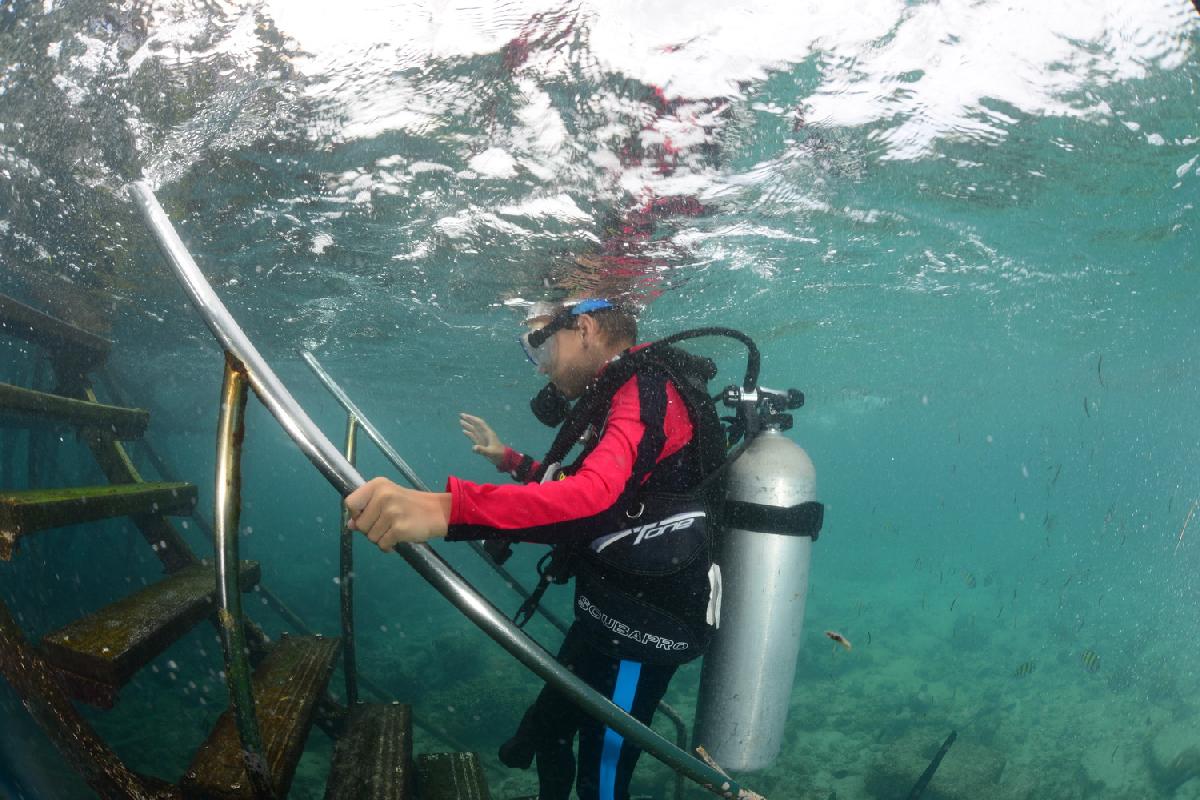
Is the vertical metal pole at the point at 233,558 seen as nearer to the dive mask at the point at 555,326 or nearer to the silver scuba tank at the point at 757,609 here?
the dive mask at the point at 555,326

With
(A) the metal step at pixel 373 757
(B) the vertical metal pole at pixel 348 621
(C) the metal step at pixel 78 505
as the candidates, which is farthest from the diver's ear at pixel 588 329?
(C) the metal step at pixel 78 505

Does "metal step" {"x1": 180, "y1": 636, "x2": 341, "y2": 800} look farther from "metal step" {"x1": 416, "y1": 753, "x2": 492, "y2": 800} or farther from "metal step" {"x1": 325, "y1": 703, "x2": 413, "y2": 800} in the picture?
"metal step" {"x1": 416, "y1": 753, "x2": 492, "y2": 800}

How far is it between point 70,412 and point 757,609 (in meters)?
4.99

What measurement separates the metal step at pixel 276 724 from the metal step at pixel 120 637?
47cm

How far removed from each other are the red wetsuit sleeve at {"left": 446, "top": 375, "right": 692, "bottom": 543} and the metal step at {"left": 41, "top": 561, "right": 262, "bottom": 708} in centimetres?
100

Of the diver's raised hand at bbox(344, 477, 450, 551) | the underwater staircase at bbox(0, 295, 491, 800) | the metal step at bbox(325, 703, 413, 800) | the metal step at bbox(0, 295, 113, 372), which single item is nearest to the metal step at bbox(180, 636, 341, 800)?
the underwater staircase at bbox(0, 295, 491, 800)

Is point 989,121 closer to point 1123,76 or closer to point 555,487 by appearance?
point 1123,76

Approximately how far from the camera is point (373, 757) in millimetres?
3213

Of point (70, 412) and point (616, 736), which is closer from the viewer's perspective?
point (616, 736)

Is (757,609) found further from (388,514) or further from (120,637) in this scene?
(120,637)

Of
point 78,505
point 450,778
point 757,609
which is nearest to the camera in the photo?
point 78,505

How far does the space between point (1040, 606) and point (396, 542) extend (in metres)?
44.2

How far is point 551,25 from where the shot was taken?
5473 mm

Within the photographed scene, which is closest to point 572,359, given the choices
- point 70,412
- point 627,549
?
point 627,549
